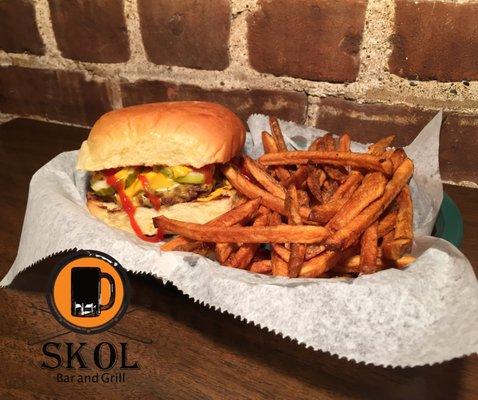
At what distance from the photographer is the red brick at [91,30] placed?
7.51ft

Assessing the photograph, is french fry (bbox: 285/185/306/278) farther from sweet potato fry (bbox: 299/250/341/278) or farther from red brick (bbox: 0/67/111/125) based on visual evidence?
red brick (bbox: 0/67/111/125)

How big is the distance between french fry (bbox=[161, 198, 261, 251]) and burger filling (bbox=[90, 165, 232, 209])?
0.30 metres

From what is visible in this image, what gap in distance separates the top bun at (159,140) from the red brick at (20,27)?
49.4 inches

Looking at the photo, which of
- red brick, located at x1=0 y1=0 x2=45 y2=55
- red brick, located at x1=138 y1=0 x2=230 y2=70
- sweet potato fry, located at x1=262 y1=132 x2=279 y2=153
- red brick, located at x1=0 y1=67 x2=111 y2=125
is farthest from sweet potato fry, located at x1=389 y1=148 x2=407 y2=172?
red brick, located at x1=0 y1=0 x2=45 y2=55

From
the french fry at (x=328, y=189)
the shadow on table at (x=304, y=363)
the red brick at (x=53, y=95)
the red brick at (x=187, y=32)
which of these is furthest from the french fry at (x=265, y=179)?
the red brick at (x=53, y=95)

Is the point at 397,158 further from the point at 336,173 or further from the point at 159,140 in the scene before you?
the point at 159,140

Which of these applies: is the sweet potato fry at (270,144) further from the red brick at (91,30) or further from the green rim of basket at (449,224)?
the red brick at (91,30)

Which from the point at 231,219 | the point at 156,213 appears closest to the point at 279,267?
the point at 231,219

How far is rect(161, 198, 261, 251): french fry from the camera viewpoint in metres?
1.24

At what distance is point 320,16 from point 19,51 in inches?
65.8

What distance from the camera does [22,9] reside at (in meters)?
2.51

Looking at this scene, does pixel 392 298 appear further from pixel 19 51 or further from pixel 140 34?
pixel 19 51

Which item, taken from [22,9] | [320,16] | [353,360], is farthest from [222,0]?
[353,360]

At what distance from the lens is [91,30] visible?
7.80ft
